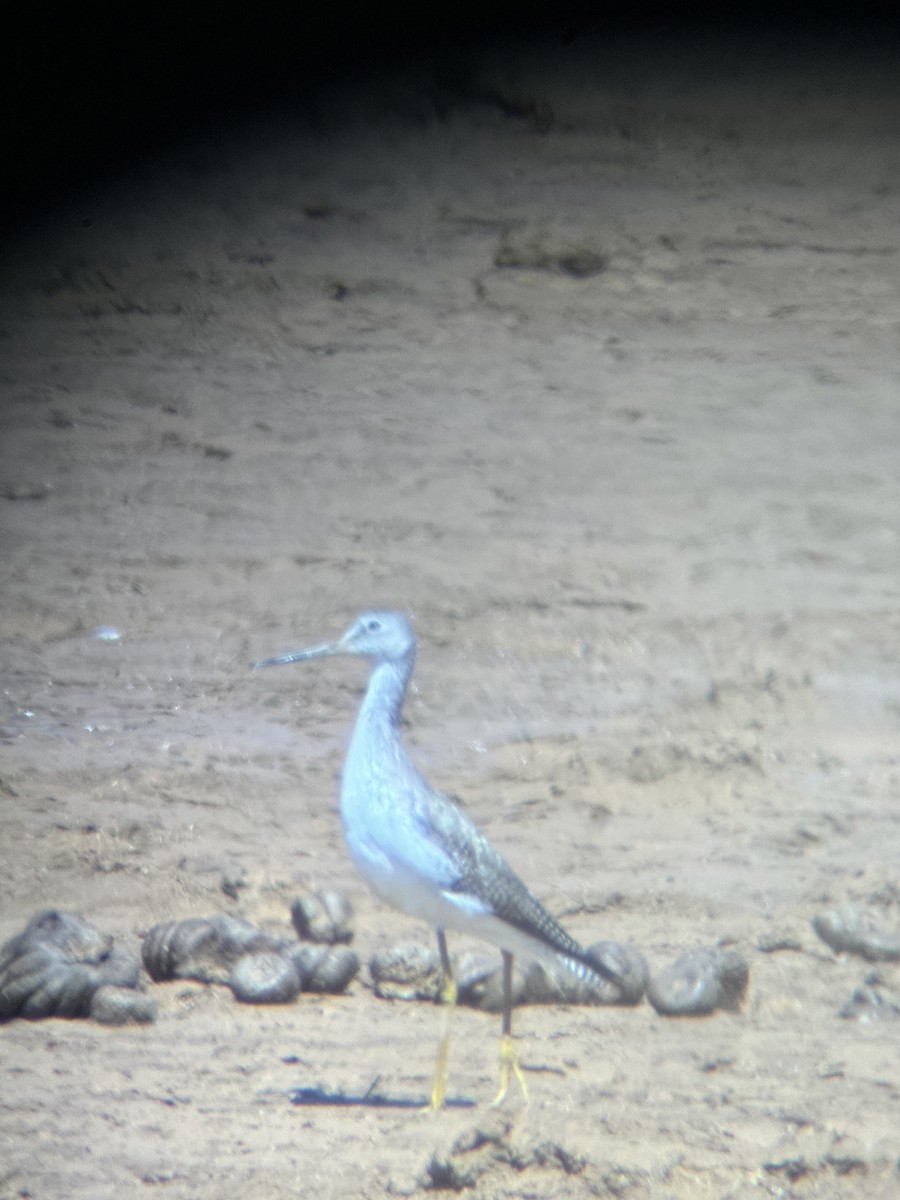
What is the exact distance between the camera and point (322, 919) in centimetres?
427

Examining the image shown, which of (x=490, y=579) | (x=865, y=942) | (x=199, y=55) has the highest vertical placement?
(x=199, y=55)

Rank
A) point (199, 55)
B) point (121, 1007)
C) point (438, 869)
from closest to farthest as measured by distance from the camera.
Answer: point (438, 869)
point (121, 1007)
point (199, 55)

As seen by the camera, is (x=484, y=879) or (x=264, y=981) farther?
(x=264, y=981)

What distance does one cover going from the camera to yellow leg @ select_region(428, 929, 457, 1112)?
333cm

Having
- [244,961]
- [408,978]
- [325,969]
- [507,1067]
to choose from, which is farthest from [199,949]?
[507,1067]

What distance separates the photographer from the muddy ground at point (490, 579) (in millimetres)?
3387

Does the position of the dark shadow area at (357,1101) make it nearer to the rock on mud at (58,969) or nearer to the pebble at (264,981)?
the pebble at (264,981)

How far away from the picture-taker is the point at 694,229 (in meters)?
7.57

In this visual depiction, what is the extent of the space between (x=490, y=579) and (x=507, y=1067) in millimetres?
3099

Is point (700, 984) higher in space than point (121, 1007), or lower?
higher

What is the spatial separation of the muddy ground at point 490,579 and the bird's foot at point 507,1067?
4cm

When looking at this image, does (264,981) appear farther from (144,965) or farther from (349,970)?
(144,965)

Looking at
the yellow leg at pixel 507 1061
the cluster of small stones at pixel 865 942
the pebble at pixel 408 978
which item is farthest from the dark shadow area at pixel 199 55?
the yellow leg at pixel 507 1061

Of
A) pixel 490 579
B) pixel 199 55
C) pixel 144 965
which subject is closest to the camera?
pixel 144 965
